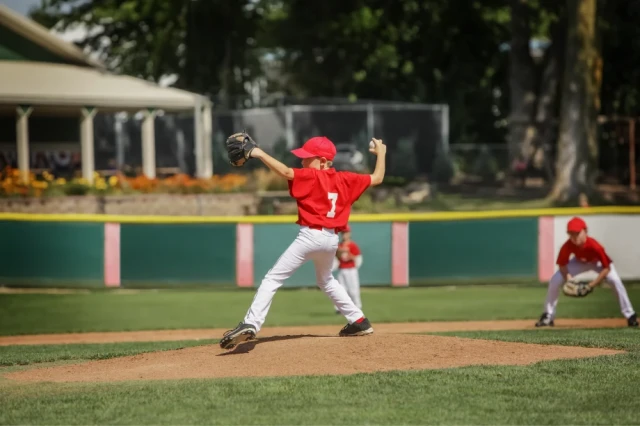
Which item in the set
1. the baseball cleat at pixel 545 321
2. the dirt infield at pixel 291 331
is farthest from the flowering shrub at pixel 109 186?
the baseball cleat at pixel 545 321

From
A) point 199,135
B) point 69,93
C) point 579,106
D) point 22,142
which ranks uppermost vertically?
point 69,93

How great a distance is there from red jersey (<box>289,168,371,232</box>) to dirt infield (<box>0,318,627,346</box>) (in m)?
4.80

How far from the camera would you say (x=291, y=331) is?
14977mm

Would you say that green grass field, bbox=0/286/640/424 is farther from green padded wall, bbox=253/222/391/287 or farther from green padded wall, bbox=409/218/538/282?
green padded wall, bbox=409/218/538/282

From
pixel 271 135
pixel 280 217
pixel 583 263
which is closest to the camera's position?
pixel 583 263

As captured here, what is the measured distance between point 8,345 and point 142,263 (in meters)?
5.40

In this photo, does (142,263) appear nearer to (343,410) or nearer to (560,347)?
(560,347)

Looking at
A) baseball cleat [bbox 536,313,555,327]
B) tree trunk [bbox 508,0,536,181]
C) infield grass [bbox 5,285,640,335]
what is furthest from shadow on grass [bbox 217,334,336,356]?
tree trunk [bbox 508,0,536,181]

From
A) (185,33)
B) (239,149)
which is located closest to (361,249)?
(239,149)

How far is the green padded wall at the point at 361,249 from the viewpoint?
752 inches

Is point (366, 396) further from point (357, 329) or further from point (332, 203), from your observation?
point (357, 329)

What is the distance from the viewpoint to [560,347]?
10242mm

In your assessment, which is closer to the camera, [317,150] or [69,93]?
[317,150]

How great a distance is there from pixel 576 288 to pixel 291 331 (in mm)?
3701
